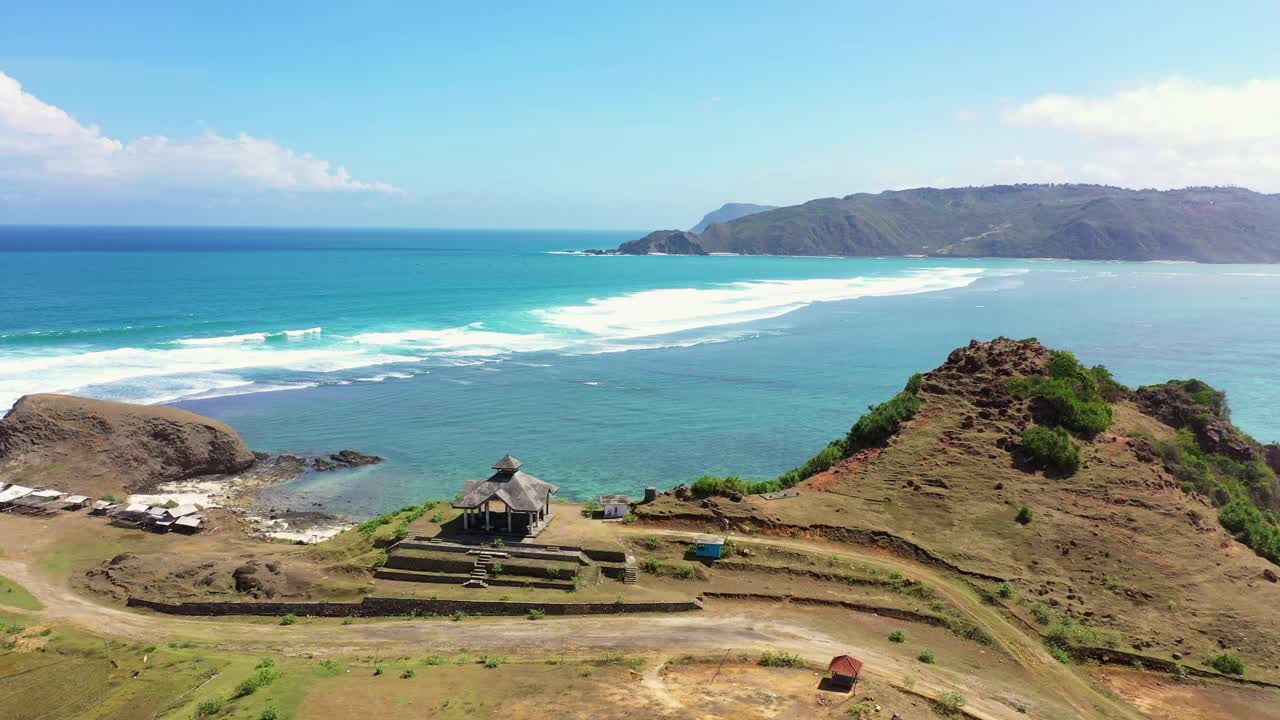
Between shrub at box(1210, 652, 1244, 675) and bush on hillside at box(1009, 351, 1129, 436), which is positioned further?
bush on hillside at box(1009, 351, 1129, 436)

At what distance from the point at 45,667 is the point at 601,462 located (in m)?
30.0

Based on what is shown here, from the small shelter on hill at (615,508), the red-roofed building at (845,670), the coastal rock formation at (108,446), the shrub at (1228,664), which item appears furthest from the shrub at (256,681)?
the shrub at (1228,664)

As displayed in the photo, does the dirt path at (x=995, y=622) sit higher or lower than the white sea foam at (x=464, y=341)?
lower

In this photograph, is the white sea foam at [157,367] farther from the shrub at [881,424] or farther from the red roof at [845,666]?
the red roof at [845,666]

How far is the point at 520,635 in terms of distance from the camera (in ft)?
88.0

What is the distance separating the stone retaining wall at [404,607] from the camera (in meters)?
28.3

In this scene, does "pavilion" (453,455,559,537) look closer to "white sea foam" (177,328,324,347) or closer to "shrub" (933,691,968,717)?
"shrub" (933,691,968,717)

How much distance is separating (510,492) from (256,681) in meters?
11.9

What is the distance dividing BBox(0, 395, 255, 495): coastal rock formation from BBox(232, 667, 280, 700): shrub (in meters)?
26.3

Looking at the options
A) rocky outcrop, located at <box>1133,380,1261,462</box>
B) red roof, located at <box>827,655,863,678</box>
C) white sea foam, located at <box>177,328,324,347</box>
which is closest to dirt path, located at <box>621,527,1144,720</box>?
red roof, located at <box>827,655,863,678</box>

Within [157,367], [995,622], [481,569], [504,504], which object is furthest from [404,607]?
[157,367]

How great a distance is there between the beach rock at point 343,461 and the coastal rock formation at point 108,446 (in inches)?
152

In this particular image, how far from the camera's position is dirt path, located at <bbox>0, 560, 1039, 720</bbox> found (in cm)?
2538

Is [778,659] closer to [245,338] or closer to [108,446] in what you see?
[108,446]
